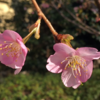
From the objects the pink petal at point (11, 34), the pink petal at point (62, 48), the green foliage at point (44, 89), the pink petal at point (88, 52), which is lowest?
the green foliage at point (44, 89)

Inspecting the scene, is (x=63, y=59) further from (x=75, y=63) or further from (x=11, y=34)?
(x=11, y=34)

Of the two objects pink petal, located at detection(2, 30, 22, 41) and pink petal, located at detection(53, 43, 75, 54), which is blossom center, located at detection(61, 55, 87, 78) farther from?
pink petal, located at detection(2, 30, 22, 41)

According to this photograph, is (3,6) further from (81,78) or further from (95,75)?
(81,78)

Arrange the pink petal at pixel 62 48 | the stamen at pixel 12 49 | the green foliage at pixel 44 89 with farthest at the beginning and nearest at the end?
the green foliage at pixel 44 89 < the stamen at pixel 12 49 < the pink petal at pixel 62 48

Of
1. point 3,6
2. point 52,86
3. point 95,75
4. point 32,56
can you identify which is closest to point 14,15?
point 3,6

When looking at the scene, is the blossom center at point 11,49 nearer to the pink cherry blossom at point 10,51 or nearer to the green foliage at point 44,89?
the pink cherry blossom at point 10,51

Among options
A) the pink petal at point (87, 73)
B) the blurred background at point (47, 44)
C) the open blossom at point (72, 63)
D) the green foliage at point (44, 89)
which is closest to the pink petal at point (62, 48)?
the open blossom at point (72, 63)

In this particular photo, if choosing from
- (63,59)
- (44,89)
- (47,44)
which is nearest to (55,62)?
(63,59)
